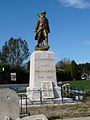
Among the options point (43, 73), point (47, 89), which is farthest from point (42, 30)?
point (47, 89)

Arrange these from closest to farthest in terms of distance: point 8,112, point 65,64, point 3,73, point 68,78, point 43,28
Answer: point 8,112 < point 43,28 < point 3,73 < point 68,78 < point 65,64

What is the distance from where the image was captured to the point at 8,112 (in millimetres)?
10961

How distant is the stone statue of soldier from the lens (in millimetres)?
23594

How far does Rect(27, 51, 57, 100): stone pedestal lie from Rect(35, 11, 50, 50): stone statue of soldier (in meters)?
0.98

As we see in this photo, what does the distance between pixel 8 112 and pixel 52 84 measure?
11496mm

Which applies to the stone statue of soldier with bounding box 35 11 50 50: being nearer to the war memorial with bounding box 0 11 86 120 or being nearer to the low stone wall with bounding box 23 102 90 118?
the war memorial with bounding box 0 11 86 120

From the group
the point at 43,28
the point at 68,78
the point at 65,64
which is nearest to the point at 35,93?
the point at 43,28

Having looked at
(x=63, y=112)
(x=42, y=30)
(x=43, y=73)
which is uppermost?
(x=42, y=30)

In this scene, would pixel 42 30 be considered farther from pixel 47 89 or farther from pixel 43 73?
pixel 47 89

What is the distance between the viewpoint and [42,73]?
22.4 m

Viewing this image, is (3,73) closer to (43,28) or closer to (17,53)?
(17,53)

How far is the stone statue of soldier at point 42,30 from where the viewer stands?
23.6 metres

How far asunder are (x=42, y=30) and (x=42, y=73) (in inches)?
126

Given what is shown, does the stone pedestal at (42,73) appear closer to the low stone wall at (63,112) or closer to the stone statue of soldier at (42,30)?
the stone statue of soldier at (42,30)
